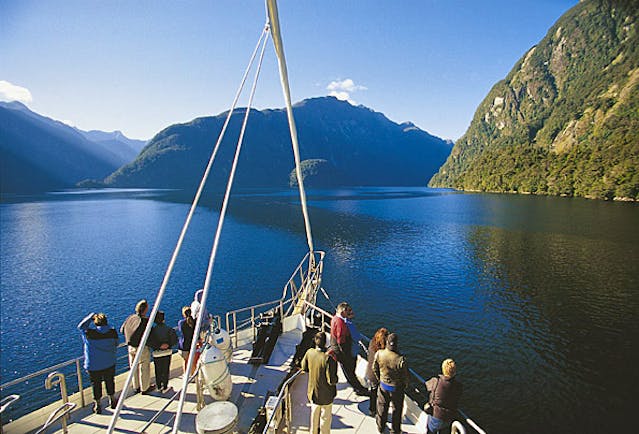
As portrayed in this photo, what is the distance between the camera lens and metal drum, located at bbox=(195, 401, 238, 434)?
4324 mm

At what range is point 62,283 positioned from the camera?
2683 centimetres

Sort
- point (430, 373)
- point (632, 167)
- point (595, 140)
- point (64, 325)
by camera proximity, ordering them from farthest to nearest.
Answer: point (595, 140) < point (632, 167) < point (64, 325) < point (430, 373)

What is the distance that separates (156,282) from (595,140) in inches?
5556

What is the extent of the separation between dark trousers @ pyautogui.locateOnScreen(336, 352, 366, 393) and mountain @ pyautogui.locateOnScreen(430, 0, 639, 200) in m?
57.7

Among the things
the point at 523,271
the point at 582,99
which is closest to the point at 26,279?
the point at 523,271

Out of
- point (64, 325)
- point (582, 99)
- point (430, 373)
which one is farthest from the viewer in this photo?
point (582, 99)

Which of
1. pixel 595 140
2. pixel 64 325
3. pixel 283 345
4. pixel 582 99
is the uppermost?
pixel 582 99

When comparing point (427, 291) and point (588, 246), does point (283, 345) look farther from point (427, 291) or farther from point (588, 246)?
point (588, 246)

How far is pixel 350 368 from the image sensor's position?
6.35 metres

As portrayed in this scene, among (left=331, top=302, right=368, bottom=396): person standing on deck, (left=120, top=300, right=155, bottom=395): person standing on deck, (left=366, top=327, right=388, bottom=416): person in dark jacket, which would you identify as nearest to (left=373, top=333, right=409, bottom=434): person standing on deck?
(left=366, top=327, right=388, bottom=416): person in dark jacket

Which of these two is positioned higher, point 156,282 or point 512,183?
point 512,183

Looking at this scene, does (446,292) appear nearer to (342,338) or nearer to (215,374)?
(342,338)

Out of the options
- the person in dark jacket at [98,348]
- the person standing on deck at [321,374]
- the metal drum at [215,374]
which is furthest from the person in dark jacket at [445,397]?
the person in dark jacket at [98,348]

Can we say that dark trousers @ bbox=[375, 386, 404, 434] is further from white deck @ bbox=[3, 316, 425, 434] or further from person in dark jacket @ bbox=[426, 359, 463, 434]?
person in dark jacket @ bbox=[426, 359, 463, 434]
